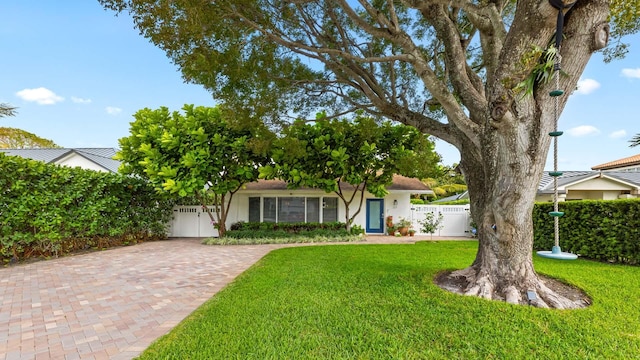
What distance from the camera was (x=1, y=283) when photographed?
19.0 feet

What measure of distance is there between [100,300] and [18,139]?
34.4 metres

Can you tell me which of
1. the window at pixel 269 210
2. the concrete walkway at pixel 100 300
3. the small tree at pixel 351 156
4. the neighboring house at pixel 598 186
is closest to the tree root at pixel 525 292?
the concrete walkway at pixel 100 300

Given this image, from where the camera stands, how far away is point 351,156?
1214 cm

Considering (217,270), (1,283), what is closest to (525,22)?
(217,270)

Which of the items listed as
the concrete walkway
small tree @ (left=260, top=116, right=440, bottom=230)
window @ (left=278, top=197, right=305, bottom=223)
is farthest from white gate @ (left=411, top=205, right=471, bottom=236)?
the concrete walkway

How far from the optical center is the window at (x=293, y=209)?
14.9 meters

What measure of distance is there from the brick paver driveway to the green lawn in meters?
0.53

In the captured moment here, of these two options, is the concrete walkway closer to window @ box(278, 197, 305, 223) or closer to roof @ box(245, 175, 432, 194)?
roof @ box(245, 175, 432, 194)

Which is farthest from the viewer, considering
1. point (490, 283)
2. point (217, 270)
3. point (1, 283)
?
point (217, 270)

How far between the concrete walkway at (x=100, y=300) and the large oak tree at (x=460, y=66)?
4.31 metres

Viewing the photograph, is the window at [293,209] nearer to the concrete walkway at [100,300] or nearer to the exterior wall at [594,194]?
the concrete walkway at [100,300]

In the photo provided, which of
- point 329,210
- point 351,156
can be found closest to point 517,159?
point 351,156

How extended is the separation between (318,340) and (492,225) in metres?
3.17

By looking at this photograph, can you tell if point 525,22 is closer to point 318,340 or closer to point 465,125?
point 465,125
